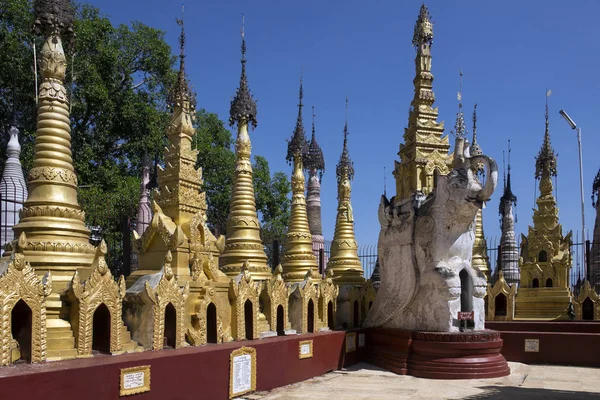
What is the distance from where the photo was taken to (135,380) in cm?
864

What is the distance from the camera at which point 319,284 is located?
Result: 50.0 ft

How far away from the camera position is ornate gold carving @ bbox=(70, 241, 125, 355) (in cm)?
862

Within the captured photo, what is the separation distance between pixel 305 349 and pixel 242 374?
98.1 inches

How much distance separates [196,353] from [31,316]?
9.08ft

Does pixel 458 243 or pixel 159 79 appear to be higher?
pixel 159 79

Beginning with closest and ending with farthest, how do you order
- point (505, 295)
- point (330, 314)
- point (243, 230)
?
point (330, 314), point (243, 230), point (505, 295)

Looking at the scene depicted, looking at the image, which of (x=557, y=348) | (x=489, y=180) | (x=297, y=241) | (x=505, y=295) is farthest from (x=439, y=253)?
(x=505, y=295)

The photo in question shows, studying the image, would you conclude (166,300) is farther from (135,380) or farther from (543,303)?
(543,303)

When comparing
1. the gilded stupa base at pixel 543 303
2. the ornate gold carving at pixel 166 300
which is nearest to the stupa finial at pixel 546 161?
the gilded stupa base at pixel 543 303

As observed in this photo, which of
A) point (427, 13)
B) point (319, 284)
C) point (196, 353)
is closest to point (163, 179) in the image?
point (196, 353)

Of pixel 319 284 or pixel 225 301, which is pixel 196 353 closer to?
pixel 225 301

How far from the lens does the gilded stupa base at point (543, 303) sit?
21547 mm

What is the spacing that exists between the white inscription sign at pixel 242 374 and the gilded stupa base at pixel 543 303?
44.3 ft

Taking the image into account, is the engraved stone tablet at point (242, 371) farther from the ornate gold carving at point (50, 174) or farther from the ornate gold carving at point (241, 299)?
the ornate gold carving at point (50, 174)
